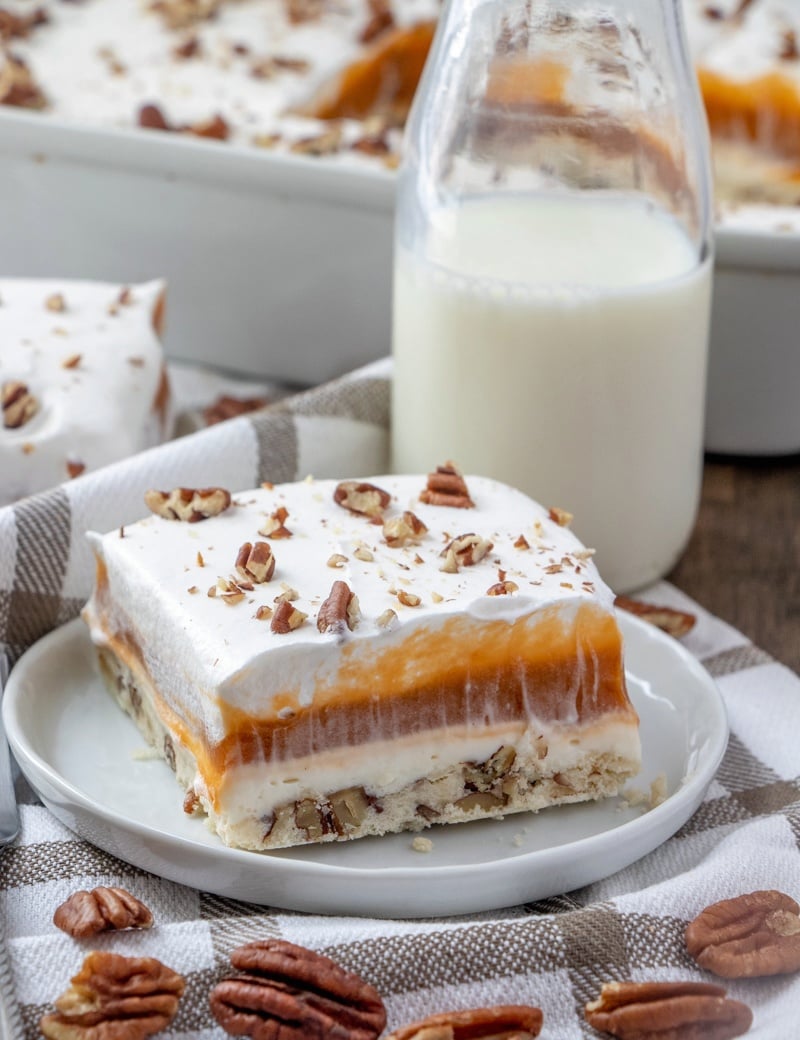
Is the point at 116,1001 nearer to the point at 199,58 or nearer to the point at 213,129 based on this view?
the point at 213,129

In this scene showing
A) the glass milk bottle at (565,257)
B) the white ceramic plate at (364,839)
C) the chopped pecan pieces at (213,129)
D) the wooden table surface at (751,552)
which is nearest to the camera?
the white ceramic plate at (364,839)

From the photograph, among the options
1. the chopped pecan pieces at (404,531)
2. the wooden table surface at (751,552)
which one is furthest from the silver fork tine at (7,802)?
the wooden table surface at (751,552)

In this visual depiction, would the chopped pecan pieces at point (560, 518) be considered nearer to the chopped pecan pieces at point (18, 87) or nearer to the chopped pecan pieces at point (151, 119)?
the chopped pecan pieces at point (151, 119)

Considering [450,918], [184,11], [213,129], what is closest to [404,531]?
[450,918]

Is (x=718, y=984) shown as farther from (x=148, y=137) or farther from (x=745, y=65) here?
(x=745, y=65)

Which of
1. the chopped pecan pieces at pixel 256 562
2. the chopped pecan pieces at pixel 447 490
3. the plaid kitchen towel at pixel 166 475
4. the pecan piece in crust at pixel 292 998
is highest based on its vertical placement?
the chopped pecan pieces at pixel 256 562

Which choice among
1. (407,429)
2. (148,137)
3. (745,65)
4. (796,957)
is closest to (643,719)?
(796,957)
